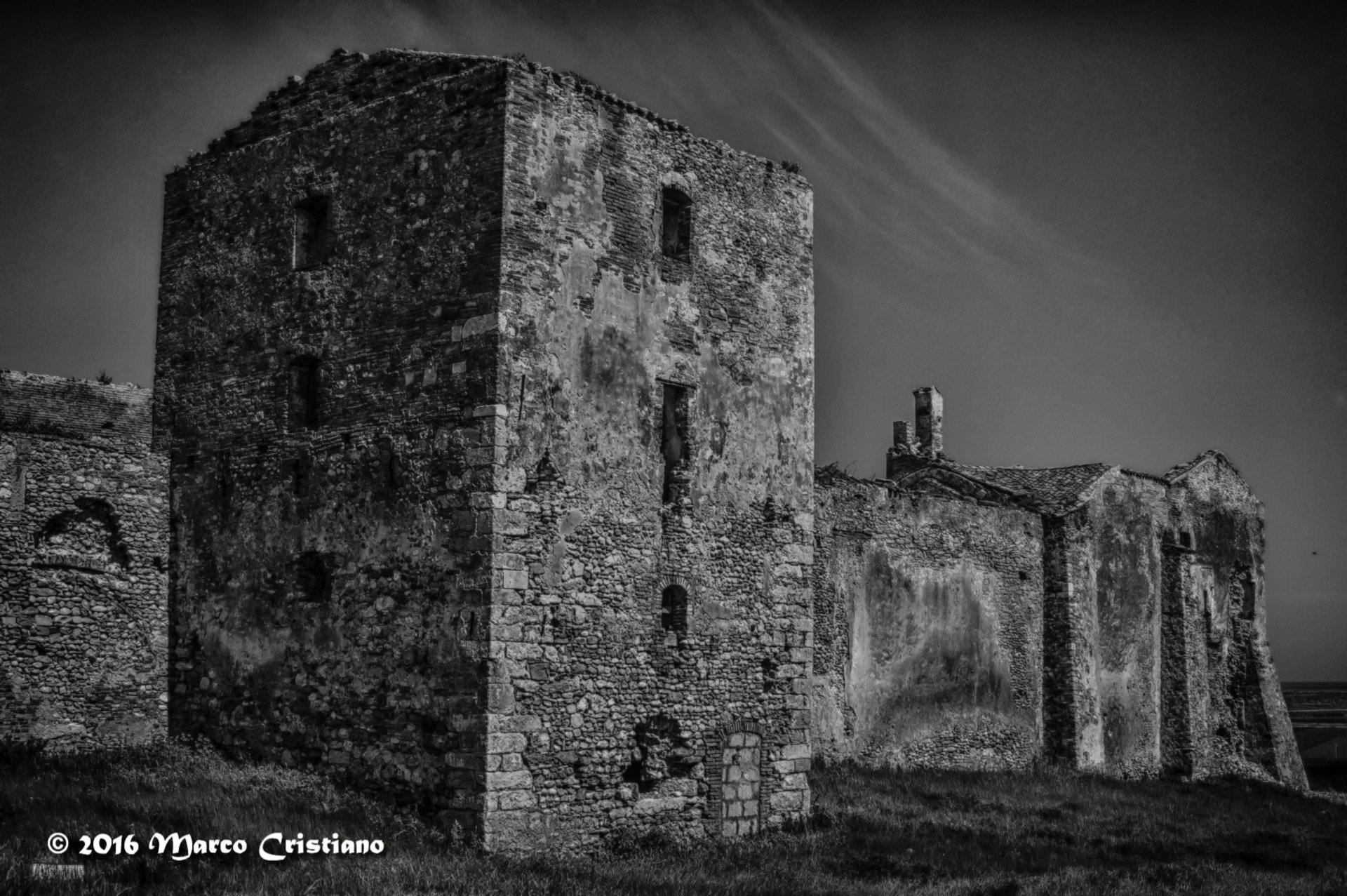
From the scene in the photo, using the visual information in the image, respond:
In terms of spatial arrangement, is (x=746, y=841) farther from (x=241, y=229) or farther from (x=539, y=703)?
(x=241, y=229)

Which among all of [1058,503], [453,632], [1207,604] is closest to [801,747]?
[453,632]

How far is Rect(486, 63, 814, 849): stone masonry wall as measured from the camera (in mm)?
13938

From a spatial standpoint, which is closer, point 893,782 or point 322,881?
point 322,881

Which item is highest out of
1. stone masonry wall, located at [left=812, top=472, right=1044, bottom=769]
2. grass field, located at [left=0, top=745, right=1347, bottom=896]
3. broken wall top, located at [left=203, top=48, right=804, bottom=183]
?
broken wall top, located at [left=203, top=48, right=804, bottom=183]

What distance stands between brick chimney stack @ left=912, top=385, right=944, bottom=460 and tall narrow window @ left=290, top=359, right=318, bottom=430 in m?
18.3

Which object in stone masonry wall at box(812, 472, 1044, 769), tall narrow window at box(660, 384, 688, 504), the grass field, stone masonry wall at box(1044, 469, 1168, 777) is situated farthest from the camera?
stone masonry wall at box(1044, 469, 1168, 777)

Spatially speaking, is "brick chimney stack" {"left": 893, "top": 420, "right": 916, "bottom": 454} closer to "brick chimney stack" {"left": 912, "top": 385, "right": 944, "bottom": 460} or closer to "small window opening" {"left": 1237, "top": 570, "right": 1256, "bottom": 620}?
"brick chimney stack" {"left": 912, "top": 385, "right": 944, "bottom": 460}

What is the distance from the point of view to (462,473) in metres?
13.9

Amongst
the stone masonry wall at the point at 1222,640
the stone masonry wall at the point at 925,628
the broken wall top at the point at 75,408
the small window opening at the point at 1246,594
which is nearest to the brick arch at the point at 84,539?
the broken wall top at the point at 75,408

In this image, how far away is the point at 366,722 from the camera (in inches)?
556

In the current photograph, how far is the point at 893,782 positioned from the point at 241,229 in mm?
12395

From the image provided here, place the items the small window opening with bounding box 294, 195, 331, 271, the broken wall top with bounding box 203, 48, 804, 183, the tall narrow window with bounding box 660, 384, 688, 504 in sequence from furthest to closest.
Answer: the tall narrow window with bounding box 660, 384, 688, 504 < the small window opening with bounding box 294, 195, 331, 271 < the broken wall top with bounding box 203, 48, 804, 183

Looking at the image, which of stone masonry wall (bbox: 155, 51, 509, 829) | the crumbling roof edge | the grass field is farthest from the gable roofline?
stone masonry wall (bbox: 155, 51, 509, 829)

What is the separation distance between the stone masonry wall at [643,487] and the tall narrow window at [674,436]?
5 cm
